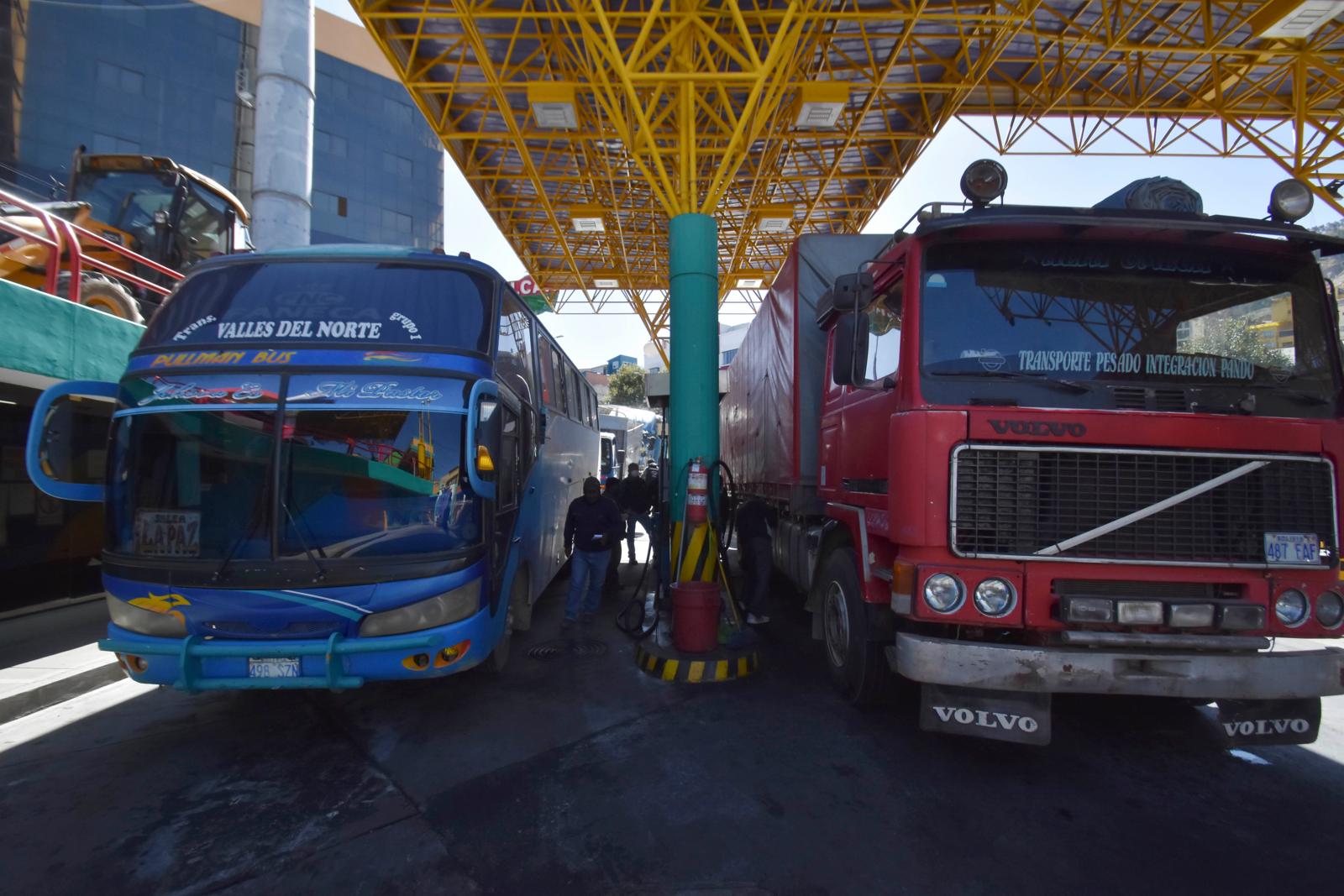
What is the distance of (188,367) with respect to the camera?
14.4ft

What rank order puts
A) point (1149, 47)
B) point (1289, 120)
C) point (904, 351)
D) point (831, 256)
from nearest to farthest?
point (904, 351) → point (831, 256) → point (1149, 47) → point (1289, 120)

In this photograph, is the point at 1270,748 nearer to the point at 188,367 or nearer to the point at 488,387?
the point at 488,387

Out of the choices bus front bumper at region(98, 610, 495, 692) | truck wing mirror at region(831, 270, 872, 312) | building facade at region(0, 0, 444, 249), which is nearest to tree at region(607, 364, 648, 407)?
building facade at region(0, 0, 444, 249)

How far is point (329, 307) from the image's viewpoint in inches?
188

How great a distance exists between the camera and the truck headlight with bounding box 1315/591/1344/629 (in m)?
3.65

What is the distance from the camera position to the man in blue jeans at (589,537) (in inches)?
284

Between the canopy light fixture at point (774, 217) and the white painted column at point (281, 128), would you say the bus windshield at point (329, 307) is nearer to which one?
the white painted column at point (281, 128)

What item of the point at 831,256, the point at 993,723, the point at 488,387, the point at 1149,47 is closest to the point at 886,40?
the point at 1149,47

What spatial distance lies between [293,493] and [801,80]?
37.4 ft

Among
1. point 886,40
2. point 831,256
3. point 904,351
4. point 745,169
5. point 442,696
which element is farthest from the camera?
point 745,169

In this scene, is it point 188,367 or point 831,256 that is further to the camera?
point 831,256

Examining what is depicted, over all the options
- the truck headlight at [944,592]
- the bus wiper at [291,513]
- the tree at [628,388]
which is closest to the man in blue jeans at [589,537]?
the bus wiper at [291,513]

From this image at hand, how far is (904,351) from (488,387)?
2685 millimetres

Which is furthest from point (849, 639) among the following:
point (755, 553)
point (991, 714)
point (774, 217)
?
point (774, 217)
